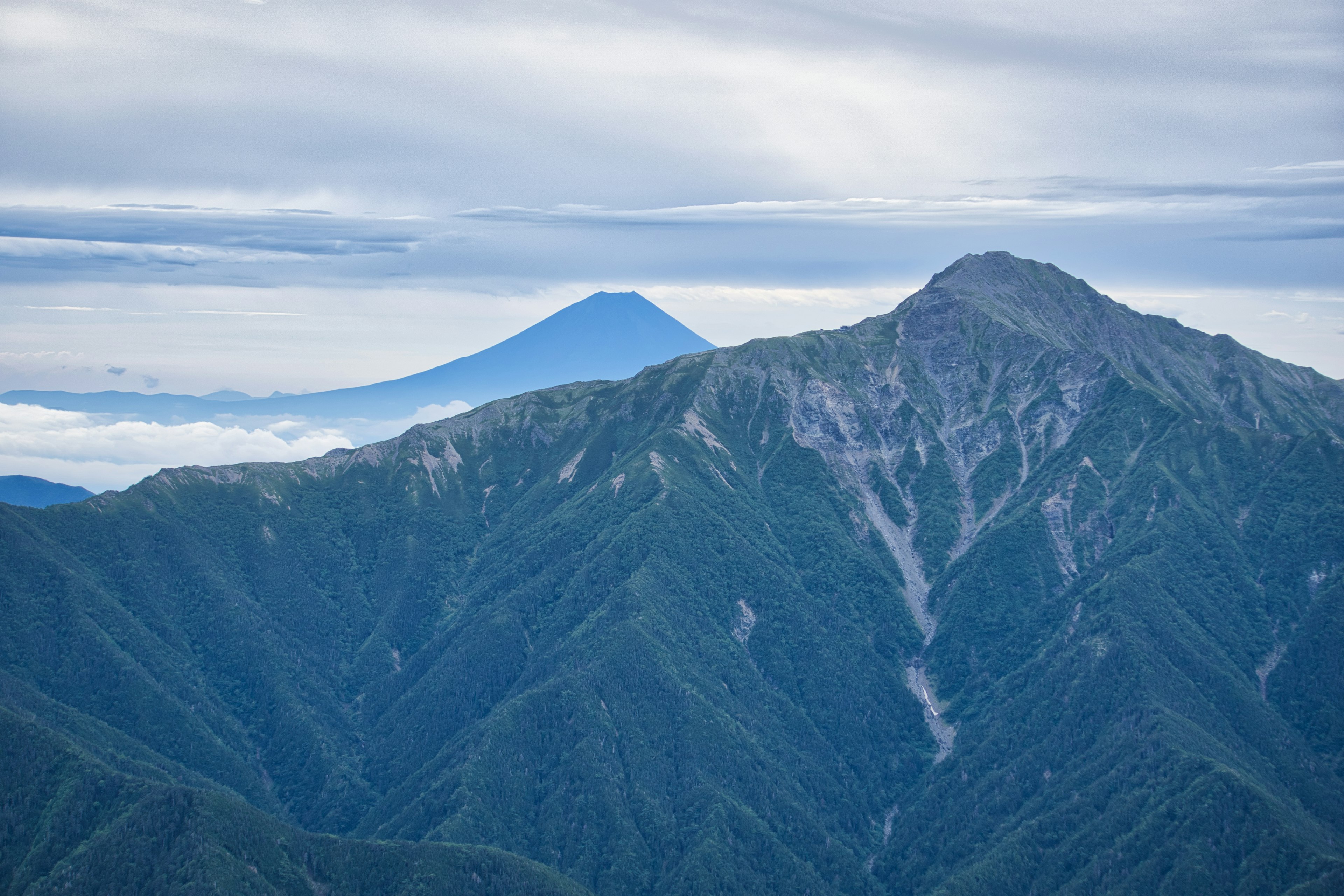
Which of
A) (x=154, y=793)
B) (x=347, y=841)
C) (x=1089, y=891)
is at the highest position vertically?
(x=154, y=793)

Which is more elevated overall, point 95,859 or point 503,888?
point 95,859

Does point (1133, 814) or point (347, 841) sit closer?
point (347, 841)

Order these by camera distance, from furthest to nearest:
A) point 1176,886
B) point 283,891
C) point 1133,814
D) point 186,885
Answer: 1. point 1133,814
2. point 1176,886
3. point 283,891
4. point 186,885

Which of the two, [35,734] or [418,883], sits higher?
[35,734]

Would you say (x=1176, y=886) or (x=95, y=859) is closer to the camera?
(x=95, y=859)

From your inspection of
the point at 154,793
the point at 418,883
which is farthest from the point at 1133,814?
the point at 154,793

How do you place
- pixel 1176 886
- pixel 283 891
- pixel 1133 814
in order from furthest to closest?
pixel 1133 814
pixel 1176 886
pixel 283 891

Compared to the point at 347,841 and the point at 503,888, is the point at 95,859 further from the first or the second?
the point at 503,888

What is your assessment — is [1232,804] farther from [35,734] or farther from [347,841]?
[35,734]

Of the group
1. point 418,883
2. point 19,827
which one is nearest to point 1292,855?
point 418,883

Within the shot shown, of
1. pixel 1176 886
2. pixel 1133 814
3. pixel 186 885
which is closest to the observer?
pixel 186 885
